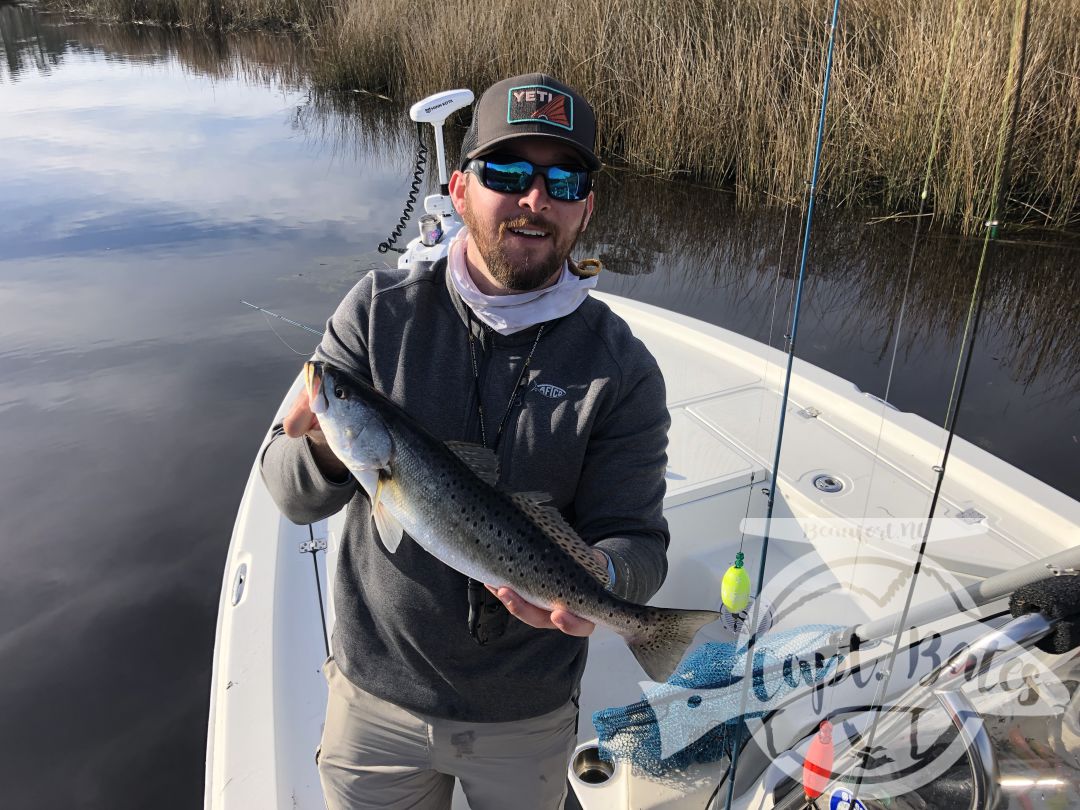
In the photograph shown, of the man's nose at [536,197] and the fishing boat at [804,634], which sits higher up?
the man's nose at [536,197]

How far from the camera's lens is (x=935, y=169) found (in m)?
8.17

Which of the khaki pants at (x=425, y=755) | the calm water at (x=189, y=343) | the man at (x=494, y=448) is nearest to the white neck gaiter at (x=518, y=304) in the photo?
the man at (x=494, y=448)

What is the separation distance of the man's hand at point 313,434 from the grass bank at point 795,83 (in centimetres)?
607

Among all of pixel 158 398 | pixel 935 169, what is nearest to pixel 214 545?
pixel 158 398

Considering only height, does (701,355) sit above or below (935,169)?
below

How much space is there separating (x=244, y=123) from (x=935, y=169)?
13.9m

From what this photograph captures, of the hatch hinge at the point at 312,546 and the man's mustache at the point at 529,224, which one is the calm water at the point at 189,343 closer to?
the hatch hinge at the point at 312,546

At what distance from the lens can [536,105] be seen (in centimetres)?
205

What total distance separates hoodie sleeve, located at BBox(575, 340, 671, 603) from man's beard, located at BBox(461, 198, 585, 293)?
0.39 metres

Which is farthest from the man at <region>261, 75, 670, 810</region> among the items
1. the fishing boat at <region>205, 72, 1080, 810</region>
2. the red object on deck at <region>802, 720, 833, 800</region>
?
the red object on deck at <region>802, 720, 833, 800</region>

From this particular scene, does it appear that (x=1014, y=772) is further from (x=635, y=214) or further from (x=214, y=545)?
(x=635, y=214)

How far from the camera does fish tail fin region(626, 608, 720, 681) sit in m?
1.93

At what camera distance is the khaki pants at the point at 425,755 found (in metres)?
2.14

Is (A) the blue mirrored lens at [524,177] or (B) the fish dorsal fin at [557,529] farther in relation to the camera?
(A) the blue mirrored lens at [524,177]
